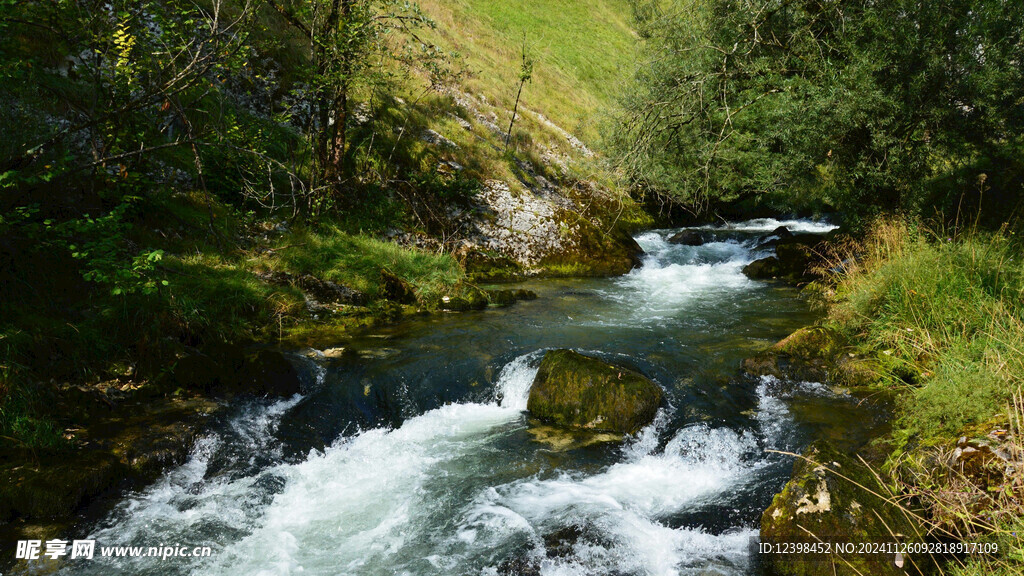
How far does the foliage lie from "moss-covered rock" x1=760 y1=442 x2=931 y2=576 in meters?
5.11

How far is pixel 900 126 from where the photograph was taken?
10367 mm

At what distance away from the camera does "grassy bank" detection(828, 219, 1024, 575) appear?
3.55m

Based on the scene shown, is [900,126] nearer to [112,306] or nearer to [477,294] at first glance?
[477,294]

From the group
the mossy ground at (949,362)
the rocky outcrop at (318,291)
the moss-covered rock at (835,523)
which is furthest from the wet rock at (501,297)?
the moss-covered rock at (835,523)

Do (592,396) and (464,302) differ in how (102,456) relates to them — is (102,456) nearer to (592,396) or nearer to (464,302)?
(592,396)

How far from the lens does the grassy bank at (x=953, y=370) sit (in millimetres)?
3547

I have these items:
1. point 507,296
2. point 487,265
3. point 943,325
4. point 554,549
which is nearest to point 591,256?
point 487,265

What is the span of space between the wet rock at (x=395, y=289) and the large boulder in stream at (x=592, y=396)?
4664 mm

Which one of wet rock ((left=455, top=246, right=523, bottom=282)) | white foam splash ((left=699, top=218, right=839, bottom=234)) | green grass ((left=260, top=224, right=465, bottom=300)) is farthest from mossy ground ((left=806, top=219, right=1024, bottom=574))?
white foam splash ((left=699, top=218, right=839, bottom=234))

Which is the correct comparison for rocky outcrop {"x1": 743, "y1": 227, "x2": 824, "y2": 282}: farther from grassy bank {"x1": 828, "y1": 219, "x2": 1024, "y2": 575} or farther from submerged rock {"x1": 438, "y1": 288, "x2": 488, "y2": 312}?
submerged rock {"x1": 438, "y1": 288, "x2": 488, "y2": 312}

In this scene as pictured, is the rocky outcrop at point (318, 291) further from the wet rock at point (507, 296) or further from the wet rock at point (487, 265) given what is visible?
the wet rock at point (487, 265)

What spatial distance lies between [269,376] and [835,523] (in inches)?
261

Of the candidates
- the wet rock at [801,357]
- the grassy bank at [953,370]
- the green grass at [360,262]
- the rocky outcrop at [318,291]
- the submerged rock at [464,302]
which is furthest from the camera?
the submerged rock at [464,302]

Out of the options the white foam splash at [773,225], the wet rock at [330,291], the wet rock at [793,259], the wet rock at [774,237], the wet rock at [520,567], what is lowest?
the wet rock at [520,567]
